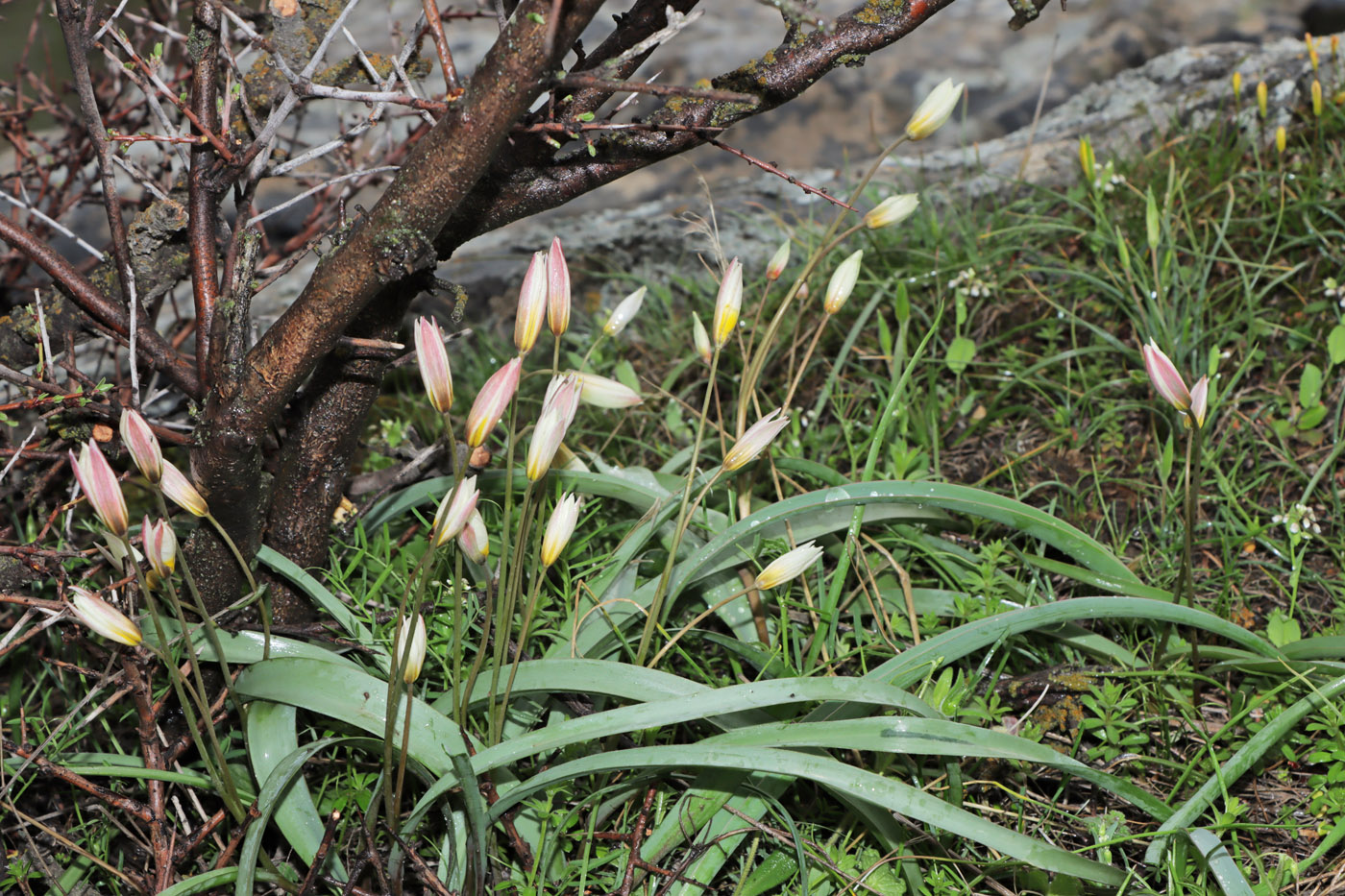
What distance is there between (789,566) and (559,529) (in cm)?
35

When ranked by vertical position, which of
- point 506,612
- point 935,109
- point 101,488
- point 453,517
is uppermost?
point 935,109

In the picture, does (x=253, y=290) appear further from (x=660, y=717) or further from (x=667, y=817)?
(x=667, y=817)

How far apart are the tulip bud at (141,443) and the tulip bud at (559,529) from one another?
52 centimetres

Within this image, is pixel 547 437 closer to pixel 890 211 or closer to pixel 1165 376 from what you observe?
pixel 890 211

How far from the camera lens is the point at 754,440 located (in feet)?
4.69

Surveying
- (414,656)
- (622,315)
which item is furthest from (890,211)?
(414,656)

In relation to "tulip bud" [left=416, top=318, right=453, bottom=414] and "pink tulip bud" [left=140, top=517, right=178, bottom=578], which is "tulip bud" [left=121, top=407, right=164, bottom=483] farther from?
"tulip bud" [left=416, top=318, right=453, bottom=414]

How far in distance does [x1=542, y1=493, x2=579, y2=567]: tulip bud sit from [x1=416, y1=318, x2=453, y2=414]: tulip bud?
0.74ft

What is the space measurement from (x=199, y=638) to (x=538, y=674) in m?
0.62

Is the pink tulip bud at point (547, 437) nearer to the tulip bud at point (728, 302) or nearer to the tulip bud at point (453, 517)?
the tulip bud at point (453, 517)

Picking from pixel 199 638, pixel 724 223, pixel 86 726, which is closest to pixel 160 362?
pixel 199 638

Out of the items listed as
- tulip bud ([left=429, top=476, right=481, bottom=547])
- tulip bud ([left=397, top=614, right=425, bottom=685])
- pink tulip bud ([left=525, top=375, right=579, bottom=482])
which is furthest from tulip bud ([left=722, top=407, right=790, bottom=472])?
tulip bud ([left=397, top=614, right=425, bottom=685])

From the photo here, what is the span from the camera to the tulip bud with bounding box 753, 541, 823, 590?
1445 millimetres

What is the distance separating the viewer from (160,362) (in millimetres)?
1703
